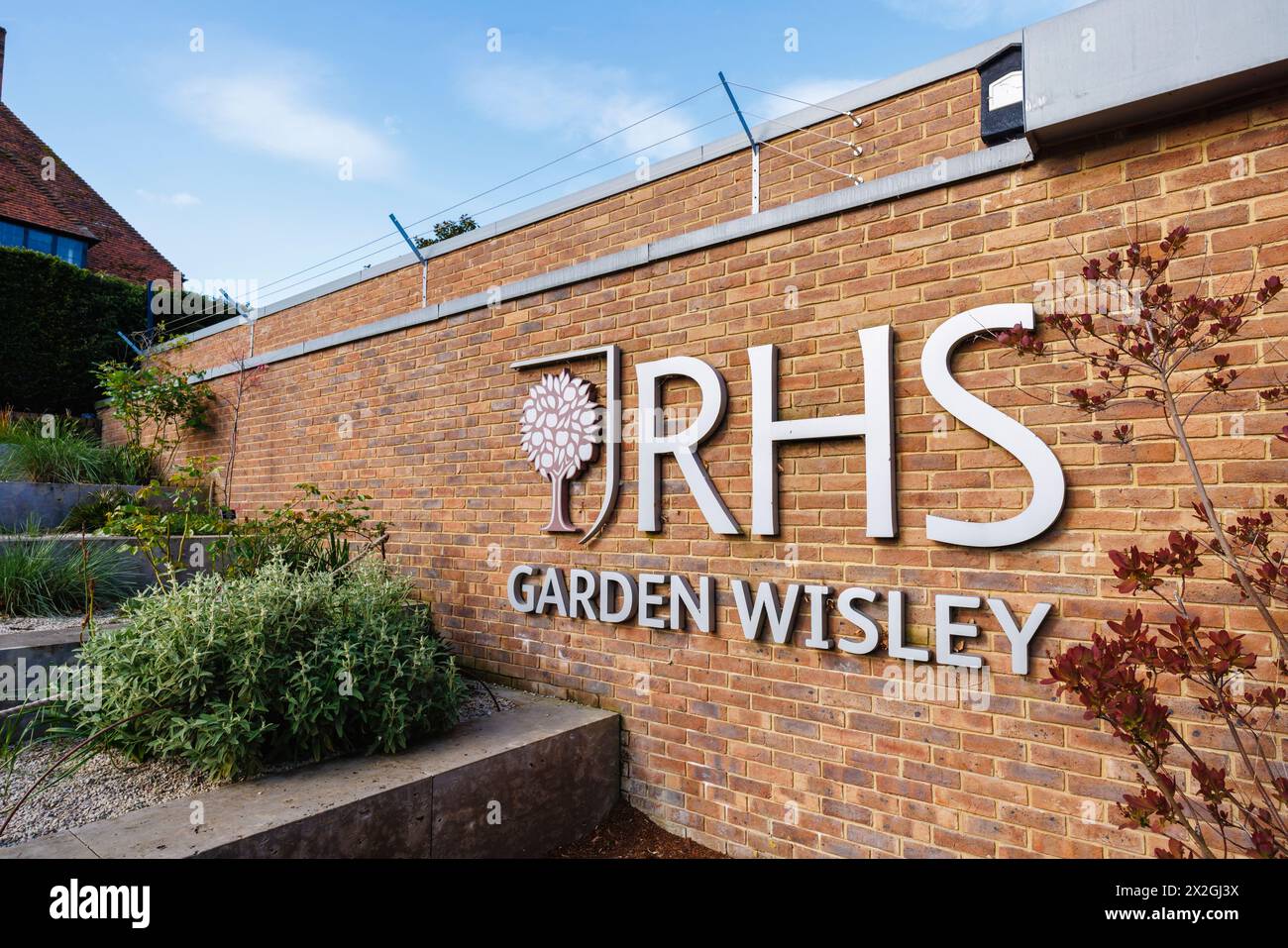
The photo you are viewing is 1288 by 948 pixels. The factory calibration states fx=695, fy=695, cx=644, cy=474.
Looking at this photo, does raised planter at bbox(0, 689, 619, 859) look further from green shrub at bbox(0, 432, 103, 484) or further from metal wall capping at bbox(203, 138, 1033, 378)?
green shrub at bbox(0, 432, 103, 484)

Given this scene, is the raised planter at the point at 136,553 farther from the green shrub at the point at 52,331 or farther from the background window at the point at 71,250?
the background window at the point at 71,250

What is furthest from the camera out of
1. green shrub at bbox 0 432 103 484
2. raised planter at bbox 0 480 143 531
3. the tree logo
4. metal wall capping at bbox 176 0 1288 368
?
green shrub at bbox 0 432 103 484

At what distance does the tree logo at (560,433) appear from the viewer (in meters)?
4.12

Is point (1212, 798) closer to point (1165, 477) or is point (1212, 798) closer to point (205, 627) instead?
point (1165, 477)

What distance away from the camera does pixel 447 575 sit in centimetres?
491

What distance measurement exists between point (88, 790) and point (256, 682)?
2.49 feet

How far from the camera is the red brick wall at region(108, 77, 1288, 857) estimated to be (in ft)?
7.94

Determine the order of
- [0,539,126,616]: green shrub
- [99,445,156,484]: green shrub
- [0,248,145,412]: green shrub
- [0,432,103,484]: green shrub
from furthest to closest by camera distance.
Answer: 1. [0,248,145,412]: green shrub
2. [99,445,156,484]: green shrub
3. [0,432,103,484]: green shrub
4. [0,539,126,616]: green shrub

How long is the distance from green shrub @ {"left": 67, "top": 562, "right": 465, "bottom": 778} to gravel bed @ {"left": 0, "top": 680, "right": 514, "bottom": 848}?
0.08m

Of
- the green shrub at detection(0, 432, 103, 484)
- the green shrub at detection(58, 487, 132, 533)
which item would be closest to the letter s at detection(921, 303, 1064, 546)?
the green shrub at detection(58, 487, 132, 533)

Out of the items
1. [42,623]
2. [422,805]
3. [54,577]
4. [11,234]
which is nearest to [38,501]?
[54,577]

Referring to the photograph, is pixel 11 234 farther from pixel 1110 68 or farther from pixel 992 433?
pixel 1110 68

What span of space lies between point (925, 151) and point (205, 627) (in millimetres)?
4134
